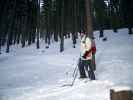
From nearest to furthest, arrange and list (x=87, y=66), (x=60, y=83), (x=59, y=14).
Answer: (x=87, y=66) → (x=60, y=83) → (x=59, y=14)

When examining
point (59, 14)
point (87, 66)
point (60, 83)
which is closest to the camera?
point (87, 66)

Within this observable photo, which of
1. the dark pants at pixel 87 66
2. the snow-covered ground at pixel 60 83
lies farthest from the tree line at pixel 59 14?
the dark pants at pixel 87 66

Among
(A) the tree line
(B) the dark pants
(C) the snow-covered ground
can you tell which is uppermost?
(A) the tree line

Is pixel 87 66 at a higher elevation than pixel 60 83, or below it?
higher

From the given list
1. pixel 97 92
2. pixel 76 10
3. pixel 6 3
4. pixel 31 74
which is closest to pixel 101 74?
pixel 31 74

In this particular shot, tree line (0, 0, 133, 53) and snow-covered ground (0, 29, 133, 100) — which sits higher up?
tree line (0, 0, 133, 53)

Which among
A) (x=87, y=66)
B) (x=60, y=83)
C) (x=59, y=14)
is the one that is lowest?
(x=60, y=83)

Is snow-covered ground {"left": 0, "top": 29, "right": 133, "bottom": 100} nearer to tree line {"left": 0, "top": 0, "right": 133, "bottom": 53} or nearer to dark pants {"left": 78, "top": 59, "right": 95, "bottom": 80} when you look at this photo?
dark pants {"left": 78, "top": 59, "right": 95, "bottom": 80}

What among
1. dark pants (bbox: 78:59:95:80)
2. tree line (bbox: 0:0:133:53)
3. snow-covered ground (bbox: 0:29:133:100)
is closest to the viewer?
snow-covered ground (bbox: 0:29:133:100)

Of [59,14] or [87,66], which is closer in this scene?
[87,66]

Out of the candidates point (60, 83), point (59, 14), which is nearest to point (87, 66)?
point (60, 83)

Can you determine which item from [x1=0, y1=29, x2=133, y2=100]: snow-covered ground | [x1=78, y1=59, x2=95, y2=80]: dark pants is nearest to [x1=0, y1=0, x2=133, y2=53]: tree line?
[x1=0, y1=29, x2=133, y2=100]: snow-covered ground

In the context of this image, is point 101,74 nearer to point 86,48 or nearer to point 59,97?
point 86,48

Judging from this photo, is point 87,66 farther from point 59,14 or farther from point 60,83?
point 59,14
